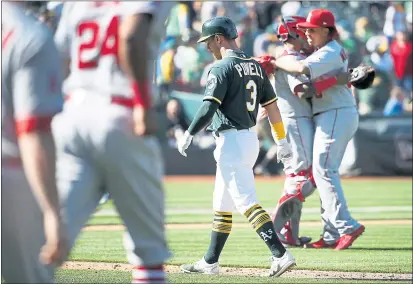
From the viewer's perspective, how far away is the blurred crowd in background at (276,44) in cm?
2084

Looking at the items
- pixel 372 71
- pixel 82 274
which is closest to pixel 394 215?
pixel 372 71

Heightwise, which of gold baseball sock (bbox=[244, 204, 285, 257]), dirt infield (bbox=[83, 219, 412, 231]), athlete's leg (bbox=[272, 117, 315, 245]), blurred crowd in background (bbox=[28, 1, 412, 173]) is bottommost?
blurred crowd in background (bbox=[28, 1, 412, 173])

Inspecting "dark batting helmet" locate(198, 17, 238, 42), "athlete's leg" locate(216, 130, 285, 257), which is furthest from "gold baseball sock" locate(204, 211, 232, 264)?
"dark batting helmet" locate(198, 17, 238, 42)

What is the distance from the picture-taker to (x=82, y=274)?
8.03m

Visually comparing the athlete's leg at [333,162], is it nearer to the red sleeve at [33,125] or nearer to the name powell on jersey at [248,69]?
the name powell on jersey at [248,69]

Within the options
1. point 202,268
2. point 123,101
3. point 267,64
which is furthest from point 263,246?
point 123,101

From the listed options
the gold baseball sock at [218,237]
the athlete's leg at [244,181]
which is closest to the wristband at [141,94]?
the athlete's leg at [244,181]

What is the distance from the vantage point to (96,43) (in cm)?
494

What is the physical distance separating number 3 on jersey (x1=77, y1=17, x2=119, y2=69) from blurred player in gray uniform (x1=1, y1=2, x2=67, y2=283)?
363 millimetres

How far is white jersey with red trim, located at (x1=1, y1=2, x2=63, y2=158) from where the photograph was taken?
4.50 meters

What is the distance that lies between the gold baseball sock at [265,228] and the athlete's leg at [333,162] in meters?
1.98

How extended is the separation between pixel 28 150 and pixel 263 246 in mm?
6091

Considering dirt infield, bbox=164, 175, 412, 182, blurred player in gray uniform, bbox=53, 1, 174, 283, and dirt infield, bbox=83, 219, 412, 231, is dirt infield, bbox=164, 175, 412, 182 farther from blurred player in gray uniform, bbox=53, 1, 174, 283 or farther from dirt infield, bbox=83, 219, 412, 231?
blurred player in gray uniform, bbox=53, 1, 174, 283

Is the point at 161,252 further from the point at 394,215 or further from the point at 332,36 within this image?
the point at 394,215
